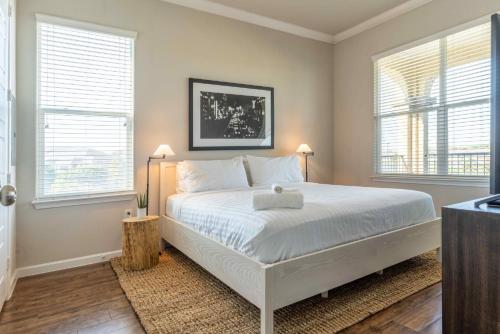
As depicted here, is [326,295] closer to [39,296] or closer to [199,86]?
[39,296]

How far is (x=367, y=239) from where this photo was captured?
205 centimetres

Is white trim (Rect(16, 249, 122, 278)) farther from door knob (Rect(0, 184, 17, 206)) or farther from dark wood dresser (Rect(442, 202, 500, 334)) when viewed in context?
dark wood dresser (Rect(442, 202, 500, 334))

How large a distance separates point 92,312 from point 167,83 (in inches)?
91.1

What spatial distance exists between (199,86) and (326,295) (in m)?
2.57

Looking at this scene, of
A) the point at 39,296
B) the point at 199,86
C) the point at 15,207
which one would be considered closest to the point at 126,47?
the point at 199,86

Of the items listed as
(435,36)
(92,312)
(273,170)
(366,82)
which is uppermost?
(435,36)

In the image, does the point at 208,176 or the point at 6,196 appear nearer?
the point at 6,196

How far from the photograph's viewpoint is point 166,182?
3.22 meters

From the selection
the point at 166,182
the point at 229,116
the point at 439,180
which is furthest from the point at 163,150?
the point at 439,180

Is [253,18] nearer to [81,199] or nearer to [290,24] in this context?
[290,24]

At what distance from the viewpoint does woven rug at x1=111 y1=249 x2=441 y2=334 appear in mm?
1749

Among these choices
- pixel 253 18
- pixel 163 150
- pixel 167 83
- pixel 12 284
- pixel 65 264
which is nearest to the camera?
pixel 12 284

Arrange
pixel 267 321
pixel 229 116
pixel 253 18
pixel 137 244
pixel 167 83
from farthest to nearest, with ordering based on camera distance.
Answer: pixel 253 18
pixel 229 116
pixel 167 83
pixel 137 244
pixel 267 321

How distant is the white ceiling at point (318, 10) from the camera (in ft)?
11.7
